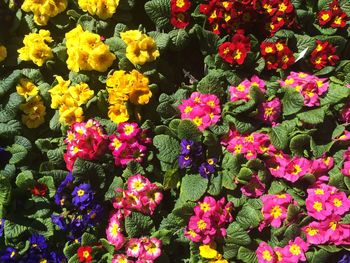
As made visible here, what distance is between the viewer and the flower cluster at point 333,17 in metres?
2.71

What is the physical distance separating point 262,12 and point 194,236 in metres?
1.26

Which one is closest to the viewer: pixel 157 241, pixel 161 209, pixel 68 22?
pixel 157 241

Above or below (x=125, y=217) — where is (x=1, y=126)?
above

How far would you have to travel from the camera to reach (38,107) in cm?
266

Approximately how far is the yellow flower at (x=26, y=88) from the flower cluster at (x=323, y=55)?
1.55 m

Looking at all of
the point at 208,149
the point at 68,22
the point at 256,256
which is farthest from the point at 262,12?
the point at 256,256

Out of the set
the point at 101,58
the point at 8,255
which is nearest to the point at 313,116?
the point at 101,58

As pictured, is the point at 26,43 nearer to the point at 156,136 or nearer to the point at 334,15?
the point at 156,136

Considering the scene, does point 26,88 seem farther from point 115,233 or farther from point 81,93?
point 115,233

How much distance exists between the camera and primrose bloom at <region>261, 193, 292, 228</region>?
2334mm

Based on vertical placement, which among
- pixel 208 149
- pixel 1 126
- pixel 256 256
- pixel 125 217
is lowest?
pixel 256 256

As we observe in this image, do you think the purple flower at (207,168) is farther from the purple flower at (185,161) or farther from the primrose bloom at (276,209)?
the primrose bloom at (276,209)

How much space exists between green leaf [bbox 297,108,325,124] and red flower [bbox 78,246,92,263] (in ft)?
4.16

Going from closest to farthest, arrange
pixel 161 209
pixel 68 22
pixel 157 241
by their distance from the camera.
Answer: pixel 157 241
pixel 161 209
pixel 68 22
